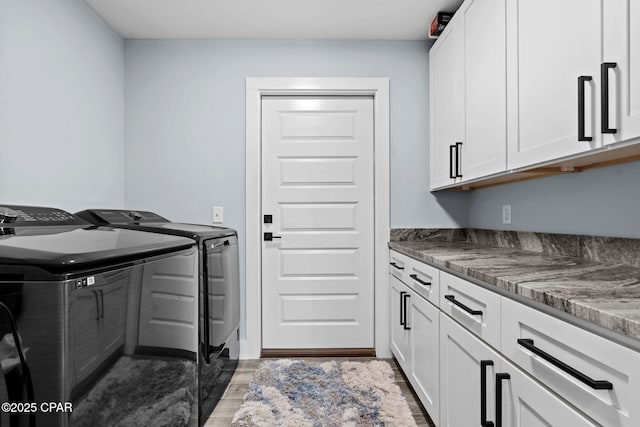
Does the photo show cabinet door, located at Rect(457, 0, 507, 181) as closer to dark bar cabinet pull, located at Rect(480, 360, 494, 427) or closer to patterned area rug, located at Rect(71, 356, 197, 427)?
dark bar cabinet pull, located at Rect(480, 360, 494, 427)

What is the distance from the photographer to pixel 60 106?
2.12m

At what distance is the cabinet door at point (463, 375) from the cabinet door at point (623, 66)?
76cm

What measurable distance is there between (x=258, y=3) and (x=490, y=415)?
2439 mm

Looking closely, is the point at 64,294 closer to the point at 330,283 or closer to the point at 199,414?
the point at 199,414

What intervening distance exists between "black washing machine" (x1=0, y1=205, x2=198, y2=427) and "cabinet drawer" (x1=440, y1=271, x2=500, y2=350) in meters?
1.14

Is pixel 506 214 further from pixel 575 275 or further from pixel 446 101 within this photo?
pixel 575 275

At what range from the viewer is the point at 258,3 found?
2.33 metres

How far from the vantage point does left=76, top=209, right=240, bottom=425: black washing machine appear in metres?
1.94

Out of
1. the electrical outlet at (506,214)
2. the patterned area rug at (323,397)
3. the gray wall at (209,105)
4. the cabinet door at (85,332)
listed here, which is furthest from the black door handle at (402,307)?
the cabinet door at (85,332)

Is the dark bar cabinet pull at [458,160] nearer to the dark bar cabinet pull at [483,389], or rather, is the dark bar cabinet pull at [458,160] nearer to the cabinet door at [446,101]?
the cabinet door at [446,101]

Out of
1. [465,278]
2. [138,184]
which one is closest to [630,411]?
[465,278]

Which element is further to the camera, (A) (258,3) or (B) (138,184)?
(B) (138,184)

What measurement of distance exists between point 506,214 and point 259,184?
171 cm

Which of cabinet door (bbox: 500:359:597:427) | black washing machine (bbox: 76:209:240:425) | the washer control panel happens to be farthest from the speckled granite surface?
the washer control panel
